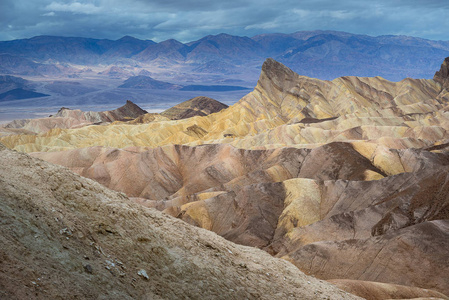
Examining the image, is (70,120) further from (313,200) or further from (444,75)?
(444,75)

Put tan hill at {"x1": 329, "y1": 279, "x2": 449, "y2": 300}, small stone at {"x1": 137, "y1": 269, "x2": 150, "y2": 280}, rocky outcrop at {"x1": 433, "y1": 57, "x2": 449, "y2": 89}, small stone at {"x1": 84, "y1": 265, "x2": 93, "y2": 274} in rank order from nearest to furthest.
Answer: small stone at {"x1": 84, "y1": 265, "x2": 93, "y2": 274}
small stone at {"x1": 137, "y1": 269, "x2": 150, "y2": 280}
tan hill at {"x1": 329, "y1": 279, "x2": 449, "y2": 300}
rocky outcrop at {"x1": 433, "y1": 57, "x2": 449, "y2": 89}

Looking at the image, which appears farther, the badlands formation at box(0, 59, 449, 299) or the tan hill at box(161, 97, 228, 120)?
the tan hill at box(161, 97, 228, 120)

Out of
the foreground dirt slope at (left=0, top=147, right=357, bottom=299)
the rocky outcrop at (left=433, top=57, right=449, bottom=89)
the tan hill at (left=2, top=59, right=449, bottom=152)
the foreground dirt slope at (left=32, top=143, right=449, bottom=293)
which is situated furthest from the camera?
the rocky outcrop at (left=433, top=57, right=449, bottom=89)

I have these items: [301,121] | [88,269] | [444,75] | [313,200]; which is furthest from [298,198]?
[444,75]

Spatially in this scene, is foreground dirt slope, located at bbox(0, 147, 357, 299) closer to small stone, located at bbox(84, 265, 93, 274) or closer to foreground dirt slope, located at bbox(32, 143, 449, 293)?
small stone, located at bbox(84, 265, 93, 274)

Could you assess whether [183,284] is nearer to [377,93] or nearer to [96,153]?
[96,153]

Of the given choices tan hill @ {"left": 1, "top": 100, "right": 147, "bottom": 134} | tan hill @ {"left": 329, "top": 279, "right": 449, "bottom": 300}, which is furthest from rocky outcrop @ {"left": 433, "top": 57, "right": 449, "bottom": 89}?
tan hill @ {"left": 329, "top": 279, "right": 449, "bottom": 300}

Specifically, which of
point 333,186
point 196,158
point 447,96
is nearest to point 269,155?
point 196,158
